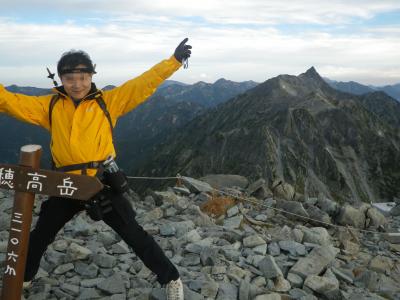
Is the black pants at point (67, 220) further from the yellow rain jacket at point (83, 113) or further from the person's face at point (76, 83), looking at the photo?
the person's face at point (76, 83)

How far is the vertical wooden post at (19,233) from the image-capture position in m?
4.69

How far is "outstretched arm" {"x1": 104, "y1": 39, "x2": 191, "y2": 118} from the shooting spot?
543cm

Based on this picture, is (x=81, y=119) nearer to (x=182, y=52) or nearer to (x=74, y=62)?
(x=74, y=62)

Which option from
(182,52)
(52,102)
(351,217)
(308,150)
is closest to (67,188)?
(52,102)

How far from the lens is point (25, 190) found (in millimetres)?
4672

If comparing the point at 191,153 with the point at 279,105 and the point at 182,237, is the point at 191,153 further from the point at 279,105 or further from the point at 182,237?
→ the point at 182,237

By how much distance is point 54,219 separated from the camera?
5.55 metres

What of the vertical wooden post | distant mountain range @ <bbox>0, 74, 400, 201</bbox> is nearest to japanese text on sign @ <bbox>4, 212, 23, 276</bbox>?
the vertical wooden post

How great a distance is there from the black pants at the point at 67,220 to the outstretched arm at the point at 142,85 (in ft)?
4.40

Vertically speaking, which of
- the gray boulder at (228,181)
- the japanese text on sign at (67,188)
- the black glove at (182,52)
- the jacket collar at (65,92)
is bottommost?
the gray boulder at (228,181)

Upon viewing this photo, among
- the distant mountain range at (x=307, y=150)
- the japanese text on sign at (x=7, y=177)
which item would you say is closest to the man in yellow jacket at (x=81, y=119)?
the japanese text on sign at (x=7, y=177)

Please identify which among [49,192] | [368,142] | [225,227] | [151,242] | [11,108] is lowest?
[368,142]

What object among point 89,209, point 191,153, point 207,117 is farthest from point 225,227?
point 207,117

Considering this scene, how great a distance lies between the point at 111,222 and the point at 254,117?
145446 mm
